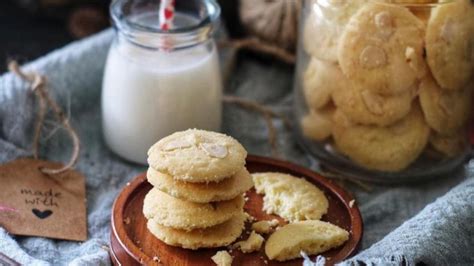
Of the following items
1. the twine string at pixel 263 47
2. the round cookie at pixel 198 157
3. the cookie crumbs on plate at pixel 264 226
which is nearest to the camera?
the round cookie at pixel 198 157

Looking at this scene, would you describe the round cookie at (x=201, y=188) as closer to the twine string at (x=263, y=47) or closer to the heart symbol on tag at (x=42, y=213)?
the heart symbol on tag at (x=42, y=213)

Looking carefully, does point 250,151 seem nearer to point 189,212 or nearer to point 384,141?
point 384,141

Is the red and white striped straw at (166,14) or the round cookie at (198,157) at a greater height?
the red and white striped straw at (166,14)

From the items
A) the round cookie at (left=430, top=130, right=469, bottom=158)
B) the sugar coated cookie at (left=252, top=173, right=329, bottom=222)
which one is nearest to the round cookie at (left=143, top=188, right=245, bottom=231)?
the sugar coated cookie at (left=252, top=173, right=329, bottom=222)

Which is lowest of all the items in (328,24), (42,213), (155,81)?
(42,213)

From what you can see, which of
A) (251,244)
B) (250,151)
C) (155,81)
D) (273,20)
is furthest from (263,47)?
(251,244)

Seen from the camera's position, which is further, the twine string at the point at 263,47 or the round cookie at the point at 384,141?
the twine string at the point at 263,47

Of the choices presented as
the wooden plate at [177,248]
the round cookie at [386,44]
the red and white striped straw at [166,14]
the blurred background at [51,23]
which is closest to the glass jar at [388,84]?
the round cookie at [386,44]

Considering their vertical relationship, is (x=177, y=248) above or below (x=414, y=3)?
below

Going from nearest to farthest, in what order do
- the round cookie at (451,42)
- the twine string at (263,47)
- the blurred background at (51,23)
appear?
the round cookie at (451,42), the twine string at (263,47), the blurred background at (51,23)
